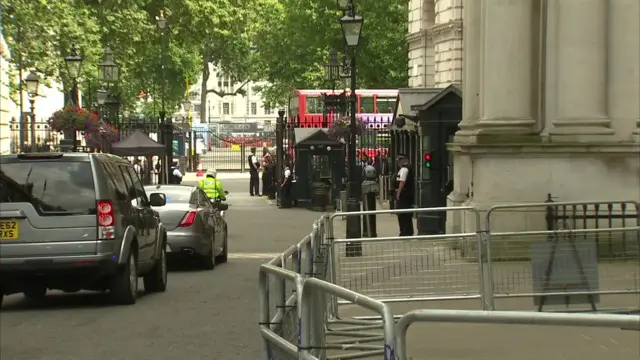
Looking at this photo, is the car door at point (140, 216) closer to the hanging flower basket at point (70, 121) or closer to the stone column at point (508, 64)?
the stone column at point (508, 64)

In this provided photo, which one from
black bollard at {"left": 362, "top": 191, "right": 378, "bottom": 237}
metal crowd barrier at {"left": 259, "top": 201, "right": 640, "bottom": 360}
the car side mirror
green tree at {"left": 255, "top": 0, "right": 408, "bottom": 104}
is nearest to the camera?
metal crowd barrier at {"left": 259, "top": 201, "right": 640, "bottom": 360}

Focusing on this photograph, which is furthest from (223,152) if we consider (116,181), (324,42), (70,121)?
(116,181)

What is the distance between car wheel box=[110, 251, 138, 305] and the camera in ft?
42.0

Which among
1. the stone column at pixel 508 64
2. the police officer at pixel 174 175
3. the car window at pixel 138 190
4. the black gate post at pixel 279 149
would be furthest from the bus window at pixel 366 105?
the car window at pixel 138 190

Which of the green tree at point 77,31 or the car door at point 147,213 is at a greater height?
the green tree at point 77,31

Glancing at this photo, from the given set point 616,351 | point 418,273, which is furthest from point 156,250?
point 616,351

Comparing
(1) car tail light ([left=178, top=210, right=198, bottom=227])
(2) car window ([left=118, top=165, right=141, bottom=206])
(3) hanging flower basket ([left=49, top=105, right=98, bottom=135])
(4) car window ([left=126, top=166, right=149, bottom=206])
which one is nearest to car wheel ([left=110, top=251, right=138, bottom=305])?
(2) car window ([left=118, top=165, right=141, bottom=206])

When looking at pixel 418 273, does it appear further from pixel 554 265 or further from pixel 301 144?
pixel 301 144

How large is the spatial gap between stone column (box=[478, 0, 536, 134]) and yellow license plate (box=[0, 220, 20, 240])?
8.46 metres

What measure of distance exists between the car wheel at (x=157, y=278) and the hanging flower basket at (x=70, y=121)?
70.5 feet

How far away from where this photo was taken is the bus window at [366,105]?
55.2m

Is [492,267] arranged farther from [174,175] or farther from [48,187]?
[174,175]

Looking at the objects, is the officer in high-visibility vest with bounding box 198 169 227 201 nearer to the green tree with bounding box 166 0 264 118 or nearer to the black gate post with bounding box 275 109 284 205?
Result: the black gate post with bounding box 275 109 284 205

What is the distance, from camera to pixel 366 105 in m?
55.4
